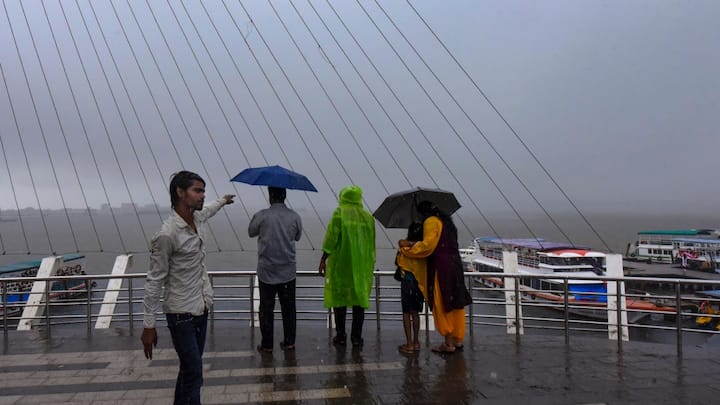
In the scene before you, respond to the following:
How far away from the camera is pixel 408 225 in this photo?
4719 mm

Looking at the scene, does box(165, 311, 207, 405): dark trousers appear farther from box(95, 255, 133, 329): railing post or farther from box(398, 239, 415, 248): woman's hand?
box(95, 255, 133, 329): railing post

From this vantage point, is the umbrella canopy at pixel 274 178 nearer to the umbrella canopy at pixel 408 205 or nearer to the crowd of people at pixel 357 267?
the crowd of people at pixel 357 267

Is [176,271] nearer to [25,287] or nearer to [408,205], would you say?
[408,205]

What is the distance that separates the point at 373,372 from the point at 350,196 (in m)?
1.70

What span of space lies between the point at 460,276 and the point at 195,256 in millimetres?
2639

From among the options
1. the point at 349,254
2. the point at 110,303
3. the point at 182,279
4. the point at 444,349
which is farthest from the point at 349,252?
the point at 110,303

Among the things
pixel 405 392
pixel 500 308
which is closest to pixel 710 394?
pixel 405 392

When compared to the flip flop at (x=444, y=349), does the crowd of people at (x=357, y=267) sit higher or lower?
higher

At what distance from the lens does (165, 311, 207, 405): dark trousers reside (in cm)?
258

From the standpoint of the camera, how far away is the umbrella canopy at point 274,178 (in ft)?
14.1

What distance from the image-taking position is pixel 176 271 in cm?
260

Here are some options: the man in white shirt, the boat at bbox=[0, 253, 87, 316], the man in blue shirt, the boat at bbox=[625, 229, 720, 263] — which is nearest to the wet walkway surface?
the man in blue shirt

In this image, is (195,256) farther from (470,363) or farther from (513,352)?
(513,352)

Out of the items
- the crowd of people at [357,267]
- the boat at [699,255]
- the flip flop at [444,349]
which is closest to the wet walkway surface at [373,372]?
the flip flop at [444,349]
